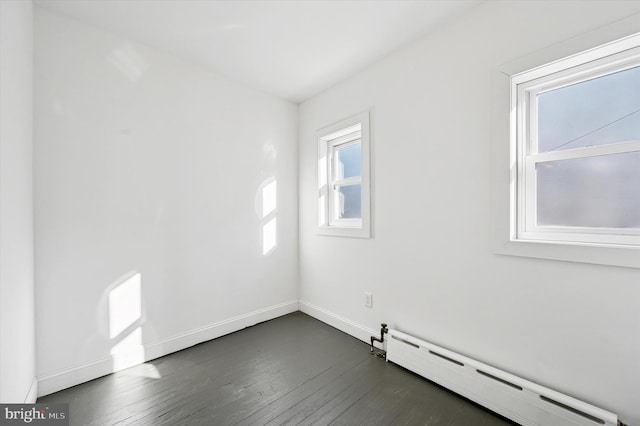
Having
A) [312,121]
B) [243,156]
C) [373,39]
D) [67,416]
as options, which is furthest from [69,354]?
[373,39]

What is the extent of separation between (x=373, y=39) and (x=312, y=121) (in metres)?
1.17

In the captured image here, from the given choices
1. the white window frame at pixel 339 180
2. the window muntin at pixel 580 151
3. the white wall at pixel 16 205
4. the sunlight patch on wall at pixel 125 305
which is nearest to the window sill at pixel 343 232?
the white window frame at pixel 339 180

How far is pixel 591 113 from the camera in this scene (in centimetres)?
150

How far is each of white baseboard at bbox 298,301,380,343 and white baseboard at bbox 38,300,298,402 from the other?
0.22 m

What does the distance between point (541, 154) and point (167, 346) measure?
3.06 m

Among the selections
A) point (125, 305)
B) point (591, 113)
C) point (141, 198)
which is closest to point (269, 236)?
point (141, 198)

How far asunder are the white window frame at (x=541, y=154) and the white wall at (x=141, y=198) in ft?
7.14

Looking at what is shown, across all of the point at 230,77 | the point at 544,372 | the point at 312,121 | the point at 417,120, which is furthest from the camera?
the point at 312,121

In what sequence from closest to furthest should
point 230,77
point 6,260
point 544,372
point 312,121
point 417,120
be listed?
1. point 6,260
2. point 544,372
3. point 417,120
4. point 230,77
5. point 312,121

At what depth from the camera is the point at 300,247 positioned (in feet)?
10.9

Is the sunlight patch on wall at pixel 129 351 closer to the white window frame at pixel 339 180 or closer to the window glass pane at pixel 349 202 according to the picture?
the white window frame at pixel 339 180

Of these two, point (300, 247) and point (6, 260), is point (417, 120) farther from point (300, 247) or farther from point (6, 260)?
point (6, 260)

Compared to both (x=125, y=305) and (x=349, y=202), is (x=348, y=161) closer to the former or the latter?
(x=349, y=202)

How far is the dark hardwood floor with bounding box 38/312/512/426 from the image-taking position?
157 cm
